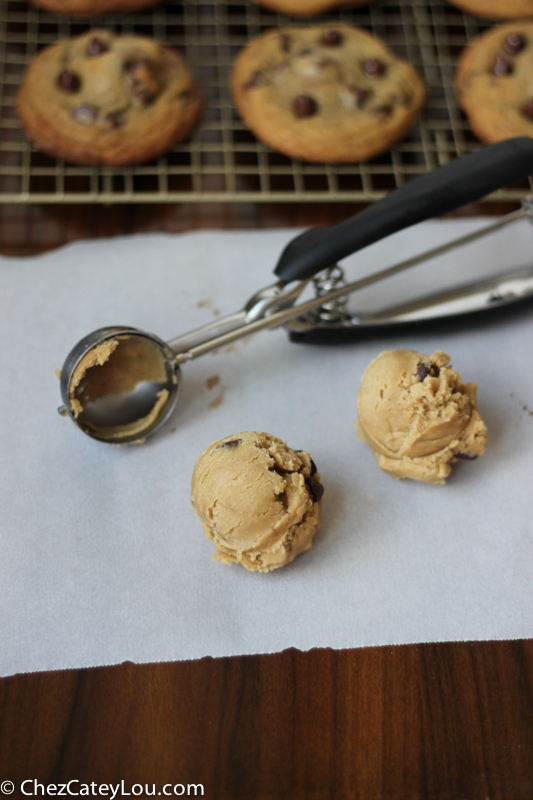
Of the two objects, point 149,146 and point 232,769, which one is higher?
point 149,146

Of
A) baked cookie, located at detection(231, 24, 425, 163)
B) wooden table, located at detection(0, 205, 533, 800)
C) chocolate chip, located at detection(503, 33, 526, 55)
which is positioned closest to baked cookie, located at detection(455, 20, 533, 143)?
chocolate chip, located at detection(503, 33, 526, 55)

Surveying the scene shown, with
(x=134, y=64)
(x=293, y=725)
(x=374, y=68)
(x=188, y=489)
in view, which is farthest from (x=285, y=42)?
(x=293, y=725)

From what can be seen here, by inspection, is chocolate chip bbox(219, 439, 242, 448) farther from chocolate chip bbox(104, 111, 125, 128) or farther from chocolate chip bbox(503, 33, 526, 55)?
chocolate chip bbox(503, 33, 526, 55)

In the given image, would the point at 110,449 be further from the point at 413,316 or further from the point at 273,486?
the point at 413,316

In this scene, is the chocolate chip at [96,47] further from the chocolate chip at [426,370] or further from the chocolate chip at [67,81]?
the chocolate chip at [426,370]

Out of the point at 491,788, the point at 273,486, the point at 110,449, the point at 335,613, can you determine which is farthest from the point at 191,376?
the point at 491,788

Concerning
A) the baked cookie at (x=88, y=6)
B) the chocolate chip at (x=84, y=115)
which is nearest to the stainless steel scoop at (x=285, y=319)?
the chocolate chip at (x=84, y=115)

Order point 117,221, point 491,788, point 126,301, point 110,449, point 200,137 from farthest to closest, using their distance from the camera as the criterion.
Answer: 1. point 200,137
2. point 117,221
3. point 126,301
4. point 110,449
5. point 491,788

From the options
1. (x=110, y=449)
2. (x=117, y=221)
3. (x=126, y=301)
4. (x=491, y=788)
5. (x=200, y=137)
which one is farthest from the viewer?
(x=200, y=137)
